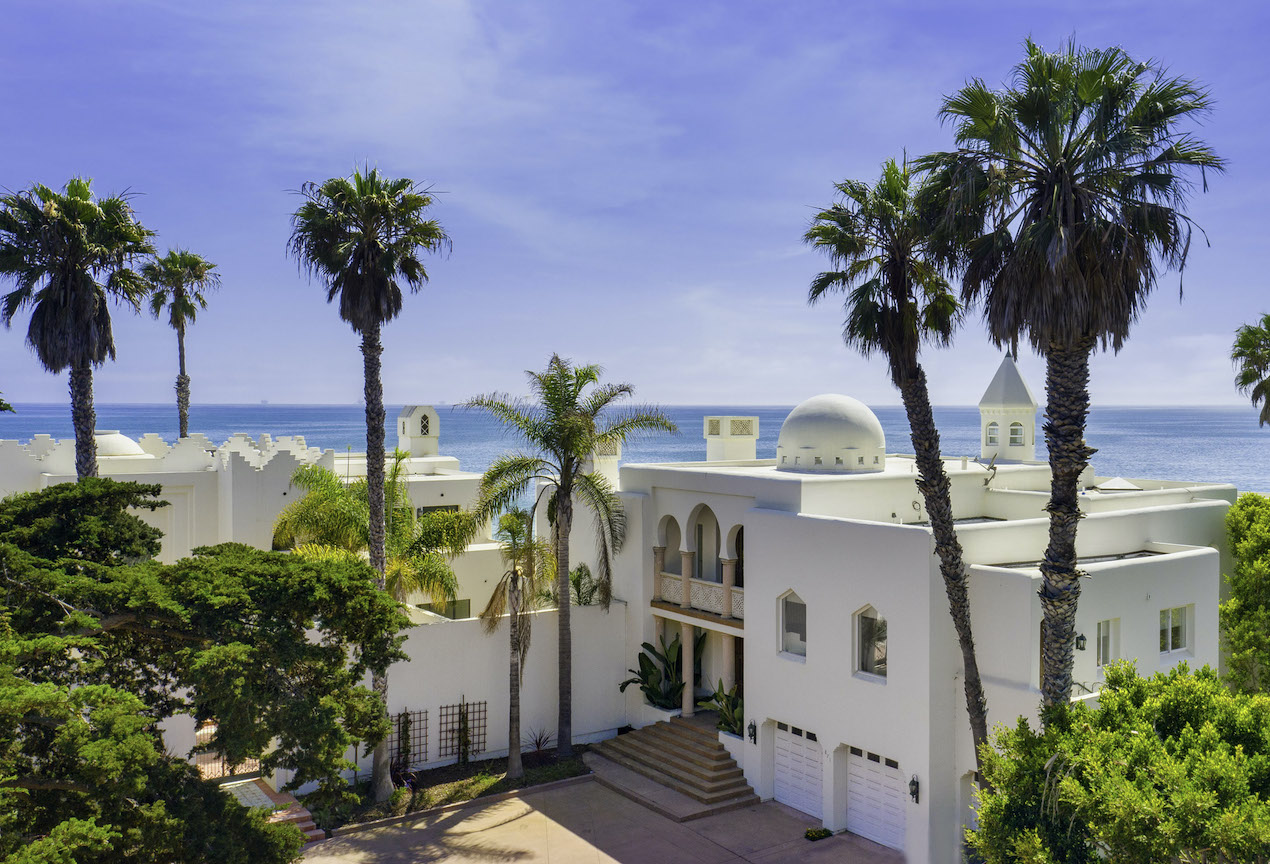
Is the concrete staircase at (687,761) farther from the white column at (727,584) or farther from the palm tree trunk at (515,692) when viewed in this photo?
the white column at (727,584)

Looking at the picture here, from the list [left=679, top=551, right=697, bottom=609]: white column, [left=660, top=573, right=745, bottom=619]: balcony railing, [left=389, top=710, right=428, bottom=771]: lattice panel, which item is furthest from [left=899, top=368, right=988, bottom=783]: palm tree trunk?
[left=389, top=710, right=428, bottom=771]: lattice panel

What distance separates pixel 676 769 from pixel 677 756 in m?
0.47

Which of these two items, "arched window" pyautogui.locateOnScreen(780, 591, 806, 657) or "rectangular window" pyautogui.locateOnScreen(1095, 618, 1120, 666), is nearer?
"rectangular window" pyautogui.locateOnScreen(1095, 618, 1120, 666)

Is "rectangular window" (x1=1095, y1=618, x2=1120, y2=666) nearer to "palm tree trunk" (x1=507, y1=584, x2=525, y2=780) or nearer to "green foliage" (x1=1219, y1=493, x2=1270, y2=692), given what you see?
"green foliage" (x1=1219, y1=493, x2=1270, y2=692)

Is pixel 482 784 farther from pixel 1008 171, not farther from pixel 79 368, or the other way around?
pixel 1008 171

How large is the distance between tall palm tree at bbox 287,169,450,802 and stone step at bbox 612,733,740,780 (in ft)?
23.0

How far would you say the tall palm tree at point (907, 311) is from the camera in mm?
15828

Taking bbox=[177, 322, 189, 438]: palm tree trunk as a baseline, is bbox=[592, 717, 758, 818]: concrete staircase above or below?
below

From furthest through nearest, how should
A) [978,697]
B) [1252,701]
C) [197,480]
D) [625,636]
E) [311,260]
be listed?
[197,480] → [625,636] → [311,260] → [978,697] → [1252,701]

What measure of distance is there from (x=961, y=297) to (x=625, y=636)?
14141 mm

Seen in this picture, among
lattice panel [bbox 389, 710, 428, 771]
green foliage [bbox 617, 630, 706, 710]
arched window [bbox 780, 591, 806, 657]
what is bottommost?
lattice panel [bbox 389, 710, 428, 771]

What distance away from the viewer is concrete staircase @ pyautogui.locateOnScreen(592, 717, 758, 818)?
2109 cm

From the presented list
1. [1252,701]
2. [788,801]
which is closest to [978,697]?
[1252,701]

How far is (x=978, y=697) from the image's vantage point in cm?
1645
